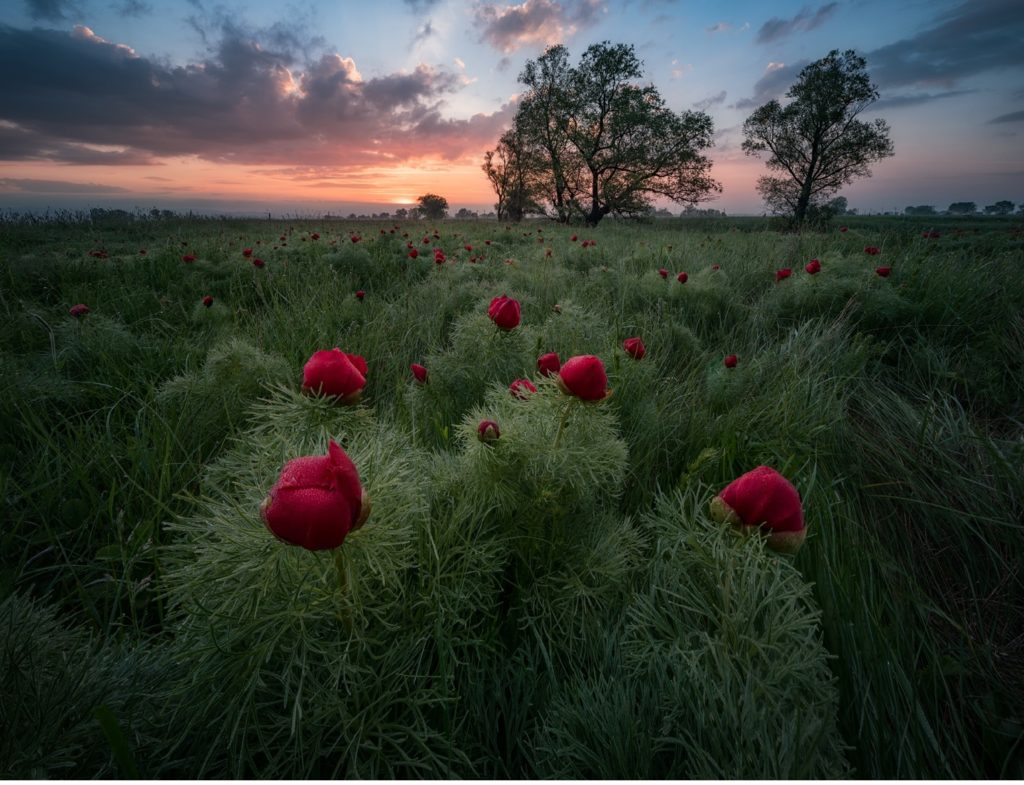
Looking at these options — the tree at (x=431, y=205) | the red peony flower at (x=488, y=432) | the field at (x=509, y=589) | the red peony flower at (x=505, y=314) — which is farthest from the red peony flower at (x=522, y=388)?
the tree at (x=431, y=205)

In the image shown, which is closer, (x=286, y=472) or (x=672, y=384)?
(x=286, y=472)

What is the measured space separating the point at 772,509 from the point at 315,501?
940 millimetres

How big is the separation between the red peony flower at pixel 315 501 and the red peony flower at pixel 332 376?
50 cm

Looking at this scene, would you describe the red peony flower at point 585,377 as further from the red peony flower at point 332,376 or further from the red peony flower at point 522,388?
the red peony flower at point 332,376

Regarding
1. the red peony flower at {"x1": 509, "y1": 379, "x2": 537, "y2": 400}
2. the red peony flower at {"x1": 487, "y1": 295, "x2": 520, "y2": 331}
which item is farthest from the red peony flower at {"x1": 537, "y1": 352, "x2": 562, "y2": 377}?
the red peony flower at {"x1": 487, "y1": 295, "x2": 520, "y2": 331}

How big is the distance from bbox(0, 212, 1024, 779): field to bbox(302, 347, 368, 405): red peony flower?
52 millimetres

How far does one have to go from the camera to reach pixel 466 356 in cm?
231

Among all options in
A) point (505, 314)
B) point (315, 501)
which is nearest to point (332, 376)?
point (315, 501)

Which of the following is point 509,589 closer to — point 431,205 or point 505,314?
point 505,314

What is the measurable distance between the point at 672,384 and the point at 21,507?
285cm

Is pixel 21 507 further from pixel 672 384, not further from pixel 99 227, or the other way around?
pixel 99 227

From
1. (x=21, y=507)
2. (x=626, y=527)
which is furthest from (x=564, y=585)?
(x=21, y=507)

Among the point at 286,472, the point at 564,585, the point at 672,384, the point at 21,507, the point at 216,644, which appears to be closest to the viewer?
the point at 286,472

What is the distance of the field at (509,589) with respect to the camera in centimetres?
85
